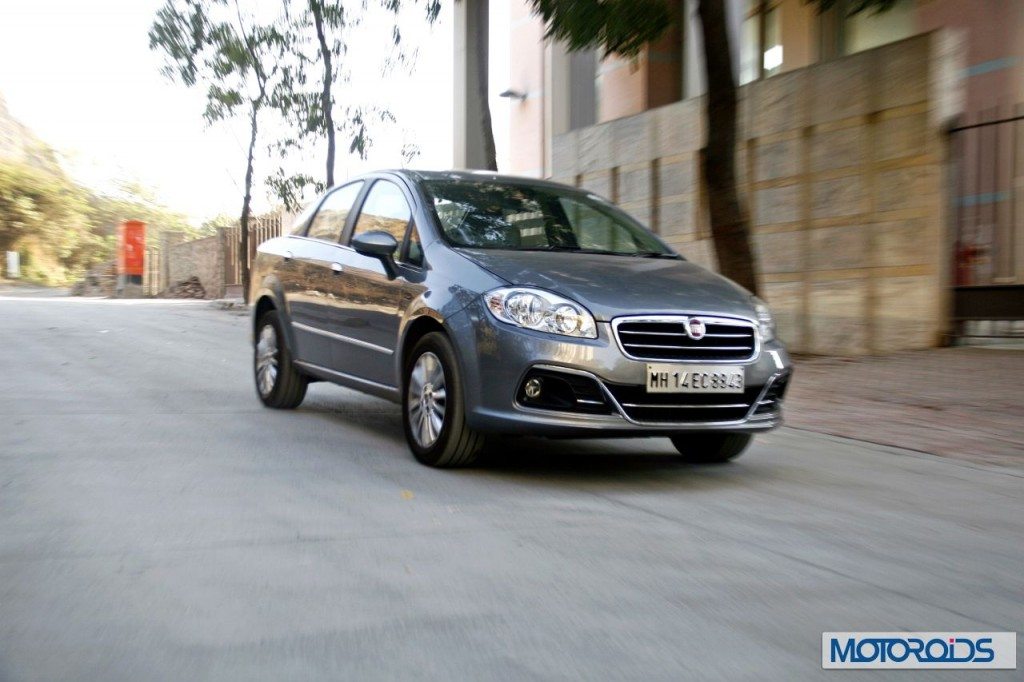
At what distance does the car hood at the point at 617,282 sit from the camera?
582 centimetres

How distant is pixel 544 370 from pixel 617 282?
0.69 metres

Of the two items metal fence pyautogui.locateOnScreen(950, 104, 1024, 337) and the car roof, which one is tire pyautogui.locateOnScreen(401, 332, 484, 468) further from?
metal fence pyautogui.locateOnScreen(950, 104, 1024, 337)

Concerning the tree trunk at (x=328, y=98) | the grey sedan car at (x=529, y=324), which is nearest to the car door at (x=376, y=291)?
the grey sedan car at (x=529, y=324)

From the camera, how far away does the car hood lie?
19.1 ft

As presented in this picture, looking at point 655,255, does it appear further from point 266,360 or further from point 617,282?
point 266,360

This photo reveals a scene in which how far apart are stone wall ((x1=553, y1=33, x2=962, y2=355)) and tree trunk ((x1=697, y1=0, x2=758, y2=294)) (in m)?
1.67

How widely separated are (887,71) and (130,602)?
36.1 ft

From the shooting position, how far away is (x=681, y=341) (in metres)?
5.82

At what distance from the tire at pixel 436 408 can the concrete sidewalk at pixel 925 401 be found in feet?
10.5

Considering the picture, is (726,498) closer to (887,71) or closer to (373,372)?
(373,372)

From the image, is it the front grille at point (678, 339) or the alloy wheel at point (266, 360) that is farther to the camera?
the alloy wheel at point (266, 360)

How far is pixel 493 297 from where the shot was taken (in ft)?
19.2

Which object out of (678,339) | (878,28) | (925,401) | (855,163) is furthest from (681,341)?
(878,28)

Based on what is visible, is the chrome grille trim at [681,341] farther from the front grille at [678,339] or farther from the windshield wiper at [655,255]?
the windshield wiper at [655,255]
